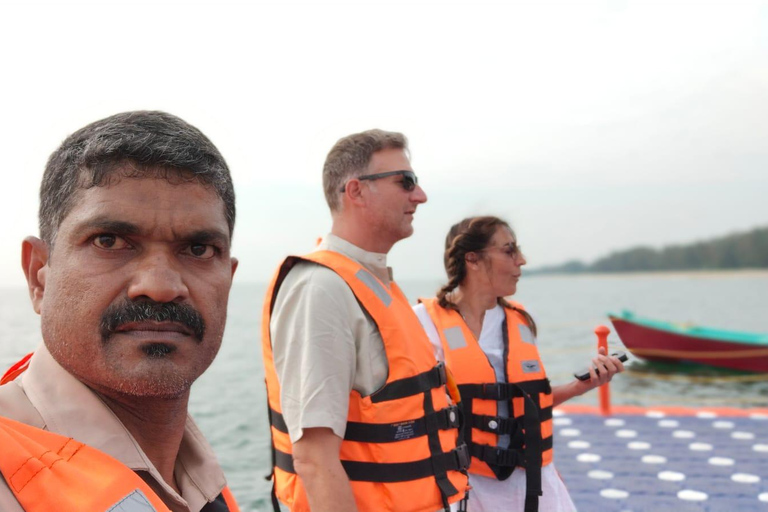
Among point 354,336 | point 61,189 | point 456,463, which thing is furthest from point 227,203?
point 456,463

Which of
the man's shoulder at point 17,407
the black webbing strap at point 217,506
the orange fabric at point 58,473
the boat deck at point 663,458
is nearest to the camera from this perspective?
the orange fabric at point 58,473

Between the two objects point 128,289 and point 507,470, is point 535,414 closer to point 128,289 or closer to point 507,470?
point 507,470

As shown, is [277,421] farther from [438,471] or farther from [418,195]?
[418,195]

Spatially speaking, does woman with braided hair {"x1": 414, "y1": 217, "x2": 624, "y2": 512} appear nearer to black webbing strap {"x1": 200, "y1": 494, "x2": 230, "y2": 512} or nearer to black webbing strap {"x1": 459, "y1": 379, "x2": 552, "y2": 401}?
black webbing strap {"x1": 459, "y1": 379, "x2": 552, "y2": 401}

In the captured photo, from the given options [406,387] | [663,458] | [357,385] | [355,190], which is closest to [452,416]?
[406,387]

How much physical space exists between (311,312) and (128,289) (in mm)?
1068

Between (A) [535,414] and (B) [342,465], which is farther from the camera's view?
(A) [535,414]

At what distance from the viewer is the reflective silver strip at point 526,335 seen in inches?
122

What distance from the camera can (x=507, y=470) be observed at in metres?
2.80

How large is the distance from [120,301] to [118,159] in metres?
0.25

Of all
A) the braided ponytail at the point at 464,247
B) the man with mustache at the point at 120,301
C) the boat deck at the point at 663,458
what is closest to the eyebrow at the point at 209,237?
the man with mustache at the point at 120,301

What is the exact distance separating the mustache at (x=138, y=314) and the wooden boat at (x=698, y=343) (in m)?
14.7

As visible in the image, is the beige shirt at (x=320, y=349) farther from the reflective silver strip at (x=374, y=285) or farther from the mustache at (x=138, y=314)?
the mustache at (x=138, y=314)

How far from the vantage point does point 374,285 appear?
2301mm
